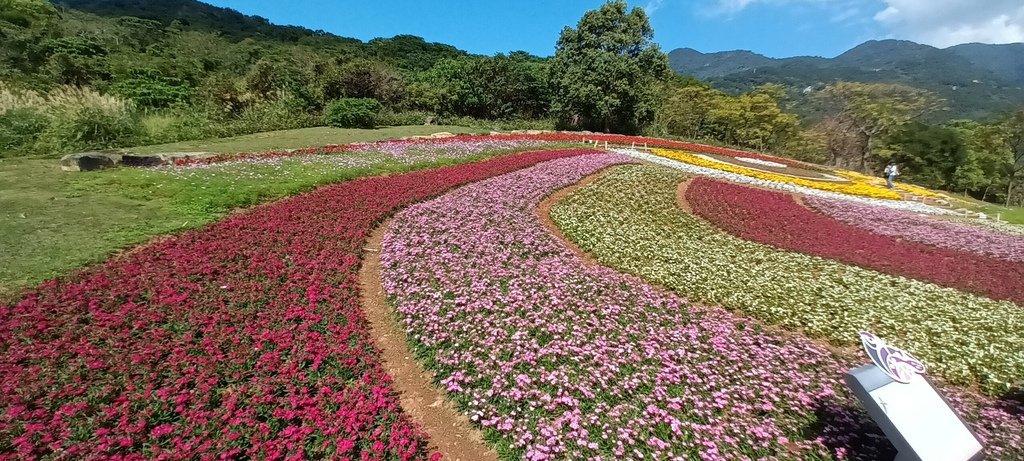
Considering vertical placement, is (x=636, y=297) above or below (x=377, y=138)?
below

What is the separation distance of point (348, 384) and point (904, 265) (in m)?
15.1

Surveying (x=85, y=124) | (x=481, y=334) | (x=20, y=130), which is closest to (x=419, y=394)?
(x=481, y=334)

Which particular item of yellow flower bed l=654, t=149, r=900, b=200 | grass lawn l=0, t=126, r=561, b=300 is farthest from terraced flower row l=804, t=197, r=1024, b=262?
grass lawn l=0, t=126, r=561, b=300

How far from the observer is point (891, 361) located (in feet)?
13.9

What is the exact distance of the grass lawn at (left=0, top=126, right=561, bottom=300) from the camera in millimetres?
8312

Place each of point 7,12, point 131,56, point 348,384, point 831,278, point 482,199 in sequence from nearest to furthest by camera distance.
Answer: point 348,384 < point 831,278 < point 482,199 < point 131,56 < point 7,12

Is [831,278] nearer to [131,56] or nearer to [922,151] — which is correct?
[131,56]

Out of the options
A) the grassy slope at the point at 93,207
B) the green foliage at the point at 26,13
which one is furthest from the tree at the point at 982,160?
the green foliage at the point at 26,13

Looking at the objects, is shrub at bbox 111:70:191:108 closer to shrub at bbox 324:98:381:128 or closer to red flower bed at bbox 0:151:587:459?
shrub at bbox 324:98:381:128

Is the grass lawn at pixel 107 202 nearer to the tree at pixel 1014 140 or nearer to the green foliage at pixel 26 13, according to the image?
the green foliage at pixel 26 13

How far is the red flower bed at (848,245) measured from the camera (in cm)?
1215

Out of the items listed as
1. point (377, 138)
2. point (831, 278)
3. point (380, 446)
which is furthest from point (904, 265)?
point (377, 138)

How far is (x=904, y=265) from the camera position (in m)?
12.8

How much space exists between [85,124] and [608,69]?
39984 millimetres
